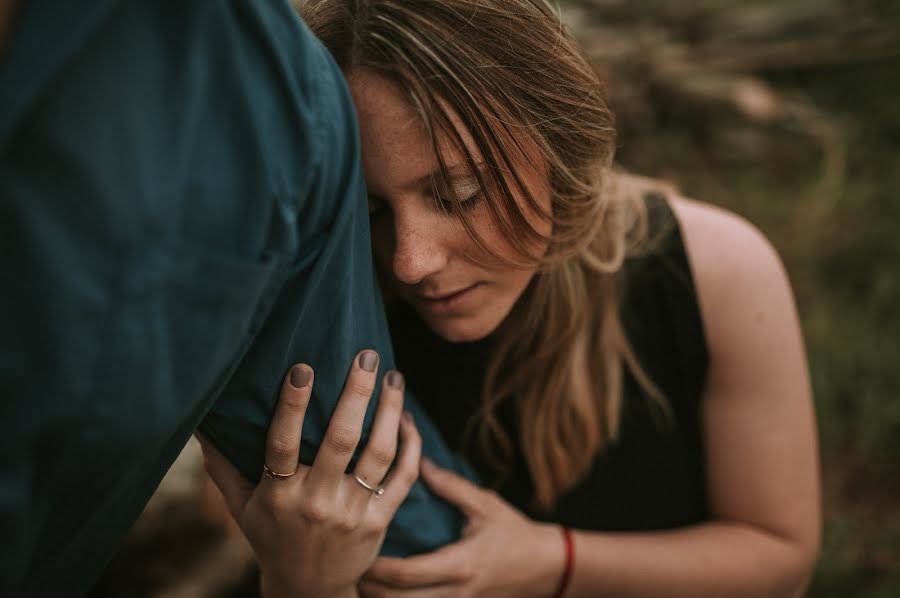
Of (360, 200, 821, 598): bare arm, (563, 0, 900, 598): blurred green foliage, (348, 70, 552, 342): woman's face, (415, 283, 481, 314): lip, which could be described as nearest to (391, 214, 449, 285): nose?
(348, 70, 552, 342): woman's face

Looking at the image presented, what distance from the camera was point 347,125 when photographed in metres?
1.12

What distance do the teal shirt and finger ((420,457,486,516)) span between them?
494 millimetres

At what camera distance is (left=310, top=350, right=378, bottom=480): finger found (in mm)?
1296

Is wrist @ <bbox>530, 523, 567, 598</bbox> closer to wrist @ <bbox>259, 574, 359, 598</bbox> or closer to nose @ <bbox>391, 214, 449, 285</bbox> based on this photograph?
wrist @ <bbox>259, 574, 359, 598</bbox>

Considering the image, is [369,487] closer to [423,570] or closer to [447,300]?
[423,570]

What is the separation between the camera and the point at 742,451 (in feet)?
6.02

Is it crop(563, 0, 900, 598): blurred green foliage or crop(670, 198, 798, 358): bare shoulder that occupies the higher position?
crop(670, 198, 798, 358): bare shoulder

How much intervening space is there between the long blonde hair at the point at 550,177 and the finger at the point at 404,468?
0.33 metres

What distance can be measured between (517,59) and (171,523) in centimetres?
188

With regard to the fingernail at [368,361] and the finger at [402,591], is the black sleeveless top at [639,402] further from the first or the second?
the fingernail at [368,361]

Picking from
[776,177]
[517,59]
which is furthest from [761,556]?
[776,177]

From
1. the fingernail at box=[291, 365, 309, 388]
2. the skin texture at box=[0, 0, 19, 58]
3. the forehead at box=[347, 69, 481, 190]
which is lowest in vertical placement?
the fingernail at box=[291, 365, 309, 388]

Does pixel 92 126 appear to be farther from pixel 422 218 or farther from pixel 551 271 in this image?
pixel 551 271

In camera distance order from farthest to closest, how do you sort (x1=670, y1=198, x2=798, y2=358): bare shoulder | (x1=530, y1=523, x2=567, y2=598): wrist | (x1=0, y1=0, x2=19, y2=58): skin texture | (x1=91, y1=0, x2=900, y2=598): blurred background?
(x1=91, y1=0, x2=900, y2=598): blurred background, (x1=670, y1=198, x2=798, y2=358): bare shoulder, (x1=530, y1=523, x2=567, y2=598): wrist, (x1=0, y1=0, x2=19, y2=58): skin texture
